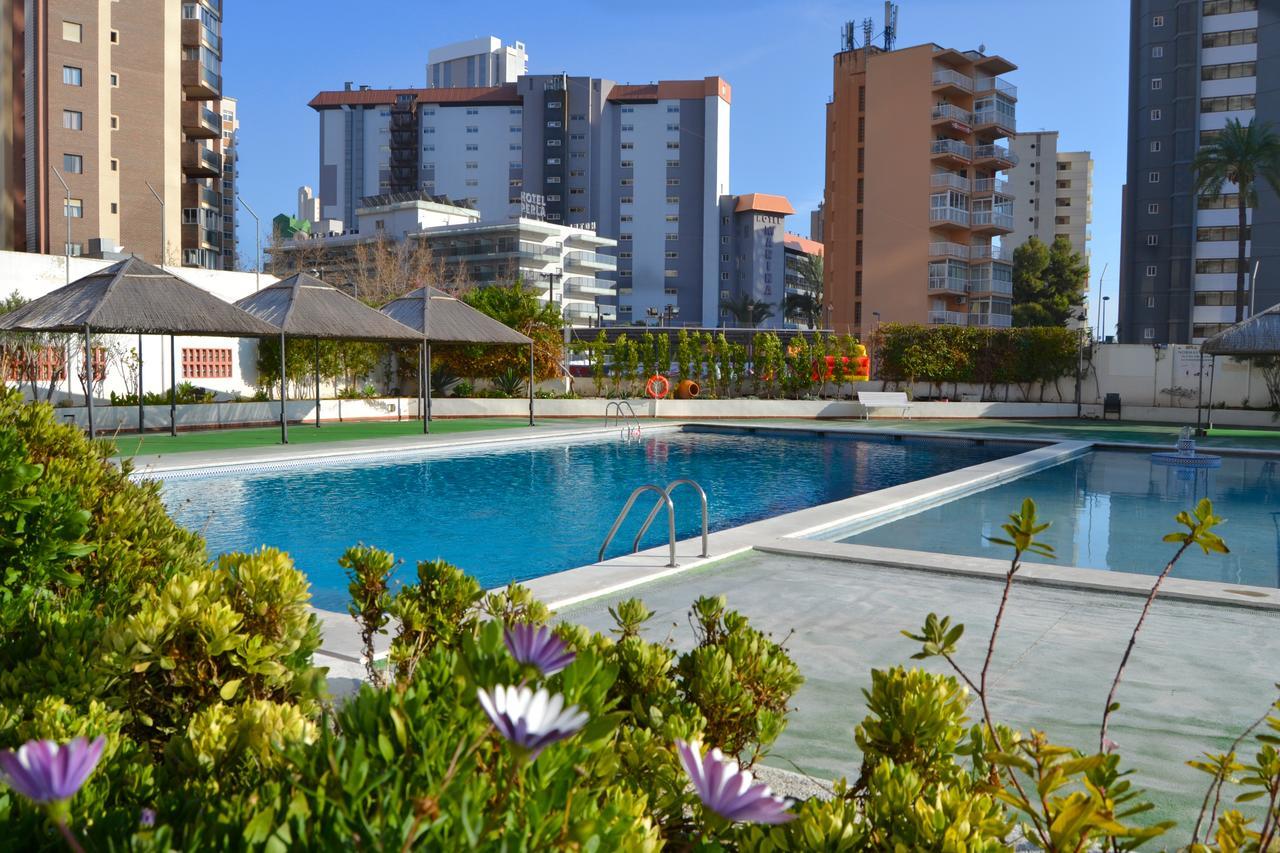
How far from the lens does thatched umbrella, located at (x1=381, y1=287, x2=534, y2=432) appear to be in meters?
22.9

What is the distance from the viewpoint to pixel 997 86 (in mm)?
55812

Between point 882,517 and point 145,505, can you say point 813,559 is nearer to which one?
point 882,517

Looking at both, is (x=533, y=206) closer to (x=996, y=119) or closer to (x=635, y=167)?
(x=635, y=167)

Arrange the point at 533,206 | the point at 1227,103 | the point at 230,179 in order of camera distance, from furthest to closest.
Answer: the point at 230,179 → the point at 533,206 → the point at 1227,103

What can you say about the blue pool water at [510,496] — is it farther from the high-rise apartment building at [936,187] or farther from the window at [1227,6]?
the window at [1227,6]

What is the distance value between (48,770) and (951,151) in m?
57.7

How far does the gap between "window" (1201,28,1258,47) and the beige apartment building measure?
55198mm

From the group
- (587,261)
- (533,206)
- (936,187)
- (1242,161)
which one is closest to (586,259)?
(587,261)

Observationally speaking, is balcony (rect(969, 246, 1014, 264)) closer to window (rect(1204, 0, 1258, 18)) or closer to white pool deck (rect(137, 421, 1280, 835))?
window (rect(1204, 0, 1258, 18))

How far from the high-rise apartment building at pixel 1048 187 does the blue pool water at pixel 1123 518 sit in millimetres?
76380

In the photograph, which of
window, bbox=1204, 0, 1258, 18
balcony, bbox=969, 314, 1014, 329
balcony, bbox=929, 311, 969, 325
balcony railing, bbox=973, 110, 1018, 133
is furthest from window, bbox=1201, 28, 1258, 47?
balcony, bbox=929, 311, 969, 325

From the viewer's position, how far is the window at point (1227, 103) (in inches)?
2229

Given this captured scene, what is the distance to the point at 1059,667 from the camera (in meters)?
5.42

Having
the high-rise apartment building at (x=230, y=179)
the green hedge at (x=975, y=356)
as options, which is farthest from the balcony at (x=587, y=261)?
the green hedge at (x=975, y=356)
